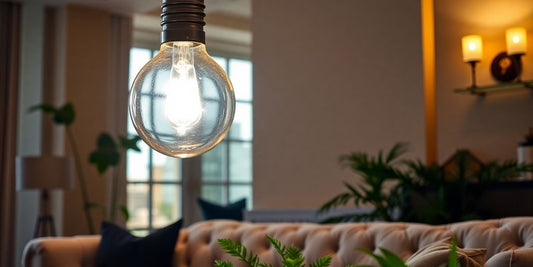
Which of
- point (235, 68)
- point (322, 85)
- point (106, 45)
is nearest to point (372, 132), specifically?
point (322, 85)

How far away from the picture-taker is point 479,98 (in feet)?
14.7

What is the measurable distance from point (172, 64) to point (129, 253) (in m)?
2.39

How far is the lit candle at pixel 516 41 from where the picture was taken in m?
4.18

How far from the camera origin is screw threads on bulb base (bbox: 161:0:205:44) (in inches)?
52.4

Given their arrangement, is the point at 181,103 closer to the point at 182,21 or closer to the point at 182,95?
the point at 182,95

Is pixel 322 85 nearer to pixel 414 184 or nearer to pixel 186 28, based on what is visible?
pixel 414 184

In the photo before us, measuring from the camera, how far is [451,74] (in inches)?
181

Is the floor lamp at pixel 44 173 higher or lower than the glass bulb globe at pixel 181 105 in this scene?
lower

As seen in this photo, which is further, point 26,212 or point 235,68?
point 235,68

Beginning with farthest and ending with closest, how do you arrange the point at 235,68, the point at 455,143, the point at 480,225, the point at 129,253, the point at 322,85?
the point at 235,68, the point at 322,85, the point at 455,143, the point at 129,253, the point at 480,225

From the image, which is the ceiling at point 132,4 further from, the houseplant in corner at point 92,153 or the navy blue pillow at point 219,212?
the navy blue pillow at point 219,212

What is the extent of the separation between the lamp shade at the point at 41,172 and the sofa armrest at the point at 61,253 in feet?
7.89

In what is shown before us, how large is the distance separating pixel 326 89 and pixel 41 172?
2374mm

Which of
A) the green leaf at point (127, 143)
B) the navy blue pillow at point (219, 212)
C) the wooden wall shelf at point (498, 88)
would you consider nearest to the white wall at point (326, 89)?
the wooden wall shelf at point (498, 88)
